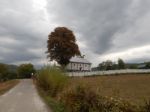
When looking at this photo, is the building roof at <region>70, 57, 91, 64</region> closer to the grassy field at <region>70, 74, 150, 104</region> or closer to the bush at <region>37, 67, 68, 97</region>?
the grassy field at <region>70, 74, 150, 104</region>

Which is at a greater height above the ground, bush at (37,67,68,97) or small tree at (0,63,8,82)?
small tree at (0,63,8,82)

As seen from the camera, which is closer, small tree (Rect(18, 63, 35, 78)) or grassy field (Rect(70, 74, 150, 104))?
grassy field (Rect(70, 74, 150, 104))

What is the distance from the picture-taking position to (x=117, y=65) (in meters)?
127

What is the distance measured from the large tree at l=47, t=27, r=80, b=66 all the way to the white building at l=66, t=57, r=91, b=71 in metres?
30.7

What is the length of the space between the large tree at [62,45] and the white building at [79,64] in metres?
30.7

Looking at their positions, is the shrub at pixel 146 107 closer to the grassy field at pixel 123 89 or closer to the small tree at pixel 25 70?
the grassy field at pixel 123 89

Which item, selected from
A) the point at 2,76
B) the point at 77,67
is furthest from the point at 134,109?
the point at 77,67

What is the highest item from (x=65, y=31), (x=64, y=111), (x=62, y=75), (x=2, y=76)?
(x=65, y=31)

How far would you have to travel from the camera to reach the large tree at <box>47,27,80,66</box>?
83.9m

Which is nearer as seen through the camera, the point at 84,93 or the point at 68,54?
the point at 84,93

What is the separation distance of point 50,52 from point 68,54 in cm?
468

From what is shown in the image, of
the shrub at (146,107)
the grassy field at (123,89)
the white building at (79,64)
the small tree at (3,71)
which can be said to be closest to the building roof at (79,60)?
the white building at (79,64)

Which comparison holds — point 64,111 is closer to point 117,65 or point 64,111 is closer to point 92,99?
point 92,99

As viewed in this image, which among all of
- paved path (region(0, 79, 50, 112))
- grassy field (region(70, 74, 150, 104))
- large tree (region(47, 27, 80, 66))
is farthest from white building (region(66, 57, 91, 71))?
paved path (region(0, 79, 50, 112))
